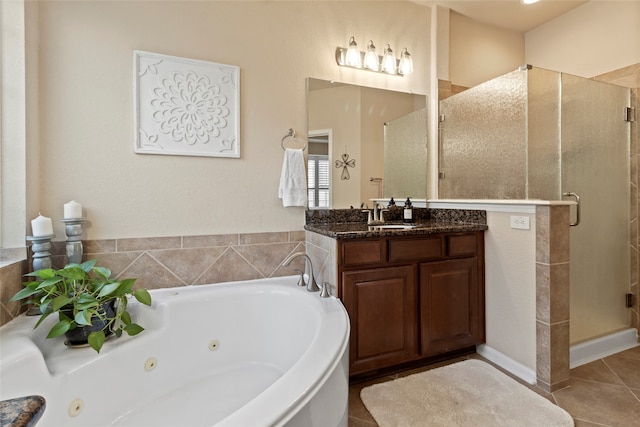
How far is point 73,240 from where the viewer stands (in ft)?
5.38

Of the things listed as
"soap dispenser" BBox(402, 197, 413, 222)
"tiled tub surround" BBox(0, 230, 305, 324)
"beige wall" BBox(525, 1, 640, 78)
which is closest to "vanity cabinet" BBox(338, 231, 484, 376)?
"soap dispenser" BBox(402, 197, 413, 222)

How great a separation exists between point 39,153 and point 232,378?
5.11ft

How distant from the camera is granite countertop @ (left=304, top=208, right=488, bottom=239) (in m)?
1.81

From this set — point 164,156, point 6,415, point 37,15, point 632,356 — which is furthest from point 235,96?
point 632,356

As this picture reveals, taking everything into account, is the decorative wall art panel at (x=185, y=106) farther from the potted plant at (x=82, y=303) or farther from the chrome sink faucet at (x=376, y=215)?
the chrome sink faucet at (x=376, y=215)

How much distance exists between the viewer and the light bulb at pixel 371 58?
7.66 ft

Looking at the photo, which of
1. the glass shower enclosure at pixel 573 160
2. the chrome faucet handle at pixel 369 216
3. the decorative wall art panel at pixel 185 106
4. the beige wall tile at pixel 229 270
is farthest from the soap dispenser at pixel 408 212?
the decorative wall art panel at pixel 185 106

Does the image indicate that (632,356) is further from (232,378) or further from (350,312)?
(232,378)

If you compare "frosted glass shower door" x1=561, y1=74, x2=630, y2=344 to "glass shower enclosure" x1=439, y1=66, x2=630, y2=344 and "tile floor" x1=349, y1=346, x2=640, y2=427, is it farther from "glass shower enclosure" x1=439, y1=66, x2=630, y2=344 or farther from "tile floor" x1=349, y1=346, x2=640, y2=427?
"tile floor" x1=349, y1=346, x2=640, y2=427

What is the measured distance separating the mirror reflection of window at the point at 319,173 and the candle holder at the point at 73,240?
1346mm

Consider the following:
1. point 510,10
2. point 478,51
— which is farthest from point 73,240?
point 510,10

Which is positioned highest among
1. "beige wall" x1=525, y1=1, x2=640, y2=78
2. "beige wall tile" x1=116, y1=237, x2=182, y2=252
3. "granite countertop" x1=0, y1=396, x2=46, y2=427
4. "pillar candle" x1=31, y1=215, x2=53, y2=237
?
"beige wall" x1=525, y1=1, x2=640, y2=78

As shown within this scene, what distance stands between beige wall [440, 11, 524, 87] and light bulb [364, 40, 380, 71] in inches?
24.0

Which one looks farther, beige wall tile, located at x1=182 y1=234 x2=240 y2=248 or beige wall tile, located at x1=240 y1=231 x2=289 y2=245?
beige wall tile, located at x1=240 y1=231 x2=289 y2=245
